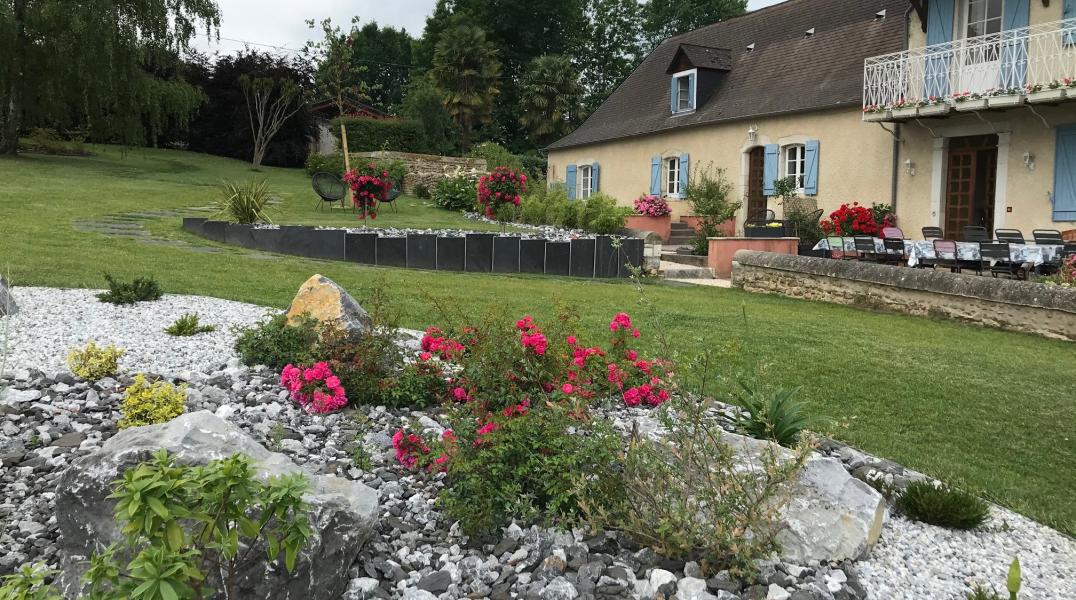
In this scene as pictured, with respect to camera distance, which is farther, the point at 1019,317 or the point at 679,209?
the point at 679,209

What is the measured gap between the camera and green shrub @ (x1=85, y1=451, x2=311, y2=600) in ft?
5.70

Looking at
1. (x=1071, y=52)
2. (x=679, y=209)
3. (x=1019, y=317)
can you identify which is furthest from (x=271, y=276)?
(x=679, y=209)

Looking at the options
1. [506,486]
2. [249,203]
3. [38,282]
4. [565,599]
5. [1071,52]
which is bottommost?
[565,599]

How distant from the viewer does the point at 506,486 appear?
2783 millimetres

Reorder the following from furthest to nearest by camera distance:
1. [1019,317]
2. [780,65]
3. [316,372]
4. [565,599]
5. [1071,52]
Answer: [780,65], [1071,52], [1019,317], [316,372], [565,599]

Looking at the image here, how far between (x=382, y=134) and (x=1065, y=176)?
24.9m

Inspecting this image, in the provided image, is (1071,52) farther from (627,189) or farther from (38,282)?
(38,282)

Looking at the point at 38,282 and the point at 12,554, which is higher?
the point at 38,282

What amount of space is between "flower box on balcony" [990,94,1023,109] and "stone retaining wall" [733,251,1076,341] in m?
4.30

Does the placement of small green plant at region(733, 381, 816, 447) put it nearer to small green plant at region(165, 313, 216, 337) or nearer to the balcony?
small green plant at region(165, 313, 216, 337)

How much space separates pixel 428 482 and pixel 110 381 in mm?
1770

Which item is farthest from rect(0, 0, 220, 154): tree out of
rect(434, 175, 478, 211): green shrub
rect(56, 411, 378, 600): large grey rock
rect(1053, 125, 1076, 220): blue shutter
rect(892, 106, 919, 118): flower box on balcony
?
rect(56, 411, 378, 600): large grey rock

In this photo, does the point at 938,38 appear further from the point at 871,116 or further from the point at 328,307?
the point at 328,307

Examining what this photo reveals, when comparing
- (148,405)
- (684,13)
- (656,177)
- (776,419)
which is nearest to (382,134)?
(656,177)
